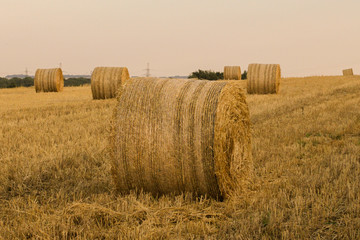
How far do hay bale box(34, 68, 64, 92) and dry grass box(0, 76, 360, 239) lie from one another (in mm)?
14832

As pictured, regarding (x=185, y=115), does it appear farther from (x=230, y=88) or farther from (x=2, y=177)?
(x=2, y=177)

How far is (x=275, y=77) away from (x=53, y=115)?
10.6 metres

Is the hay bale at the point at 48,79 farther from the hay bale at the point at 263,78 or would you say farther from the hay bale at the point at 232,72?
the hay bale at the point at 232,72

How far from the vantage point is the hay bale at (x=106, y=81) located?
15.2 metres

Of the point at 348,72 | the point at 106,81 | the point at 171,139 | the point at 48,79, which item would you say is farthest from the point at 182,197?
the point at 348,72

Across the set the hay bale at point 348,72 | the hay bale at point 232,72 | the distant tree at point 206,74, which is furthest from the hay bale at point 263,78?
the distant tree at point 206,74

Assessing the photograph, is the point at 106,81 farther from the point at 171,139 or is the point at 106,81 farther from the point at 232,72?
the point at 232,72

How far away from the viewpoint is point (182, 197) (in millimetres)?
4176

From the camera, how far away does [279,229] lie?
3.45 m

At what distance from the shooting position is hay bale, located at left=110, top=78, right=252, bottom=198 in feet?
13.6

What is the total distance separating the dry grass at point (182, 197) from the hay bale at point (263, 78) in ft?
30.5

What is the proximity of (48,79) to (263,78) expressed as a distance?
12852 millimetres

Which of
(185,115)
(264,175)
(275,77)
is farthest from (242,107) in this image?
(275,77)

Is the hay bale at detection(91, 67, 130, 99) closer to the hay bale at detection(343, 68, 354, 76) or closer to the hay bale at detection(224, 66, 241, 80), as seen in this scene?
the hay bale at detection(224, 66, 241, 80)
